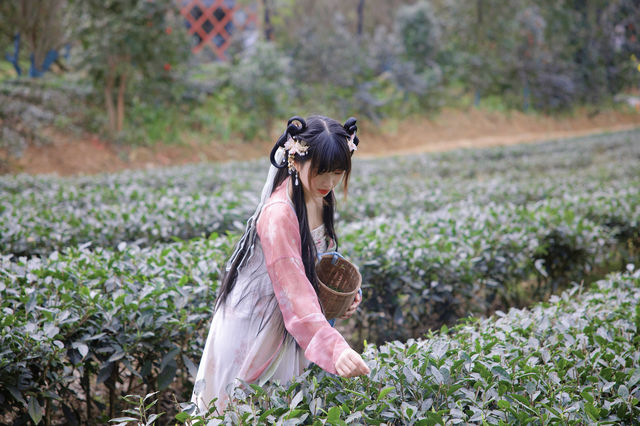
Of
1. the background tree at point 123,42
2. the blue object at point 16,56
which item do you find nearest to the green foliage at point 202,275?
the background tree at point 123,42

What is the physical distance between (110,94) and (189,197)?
329 inches

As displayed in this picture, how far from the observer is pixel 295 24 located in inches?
743

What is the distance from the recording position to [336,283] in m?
1.92

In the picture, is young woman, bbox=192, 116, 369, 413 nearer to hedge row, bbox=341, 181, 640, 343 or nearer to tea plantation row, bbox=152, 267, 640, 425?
tea plantation row, bbox=152, 267, 640, 425

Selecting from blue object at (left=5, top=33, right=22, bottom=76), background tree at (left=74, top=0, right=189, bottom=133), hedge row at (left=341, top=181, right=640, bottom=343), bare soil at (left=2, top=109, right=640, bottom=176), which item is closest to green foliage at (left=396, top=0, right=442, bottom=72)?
bare soil at (left=2, top=109, right=640, bottom=176)

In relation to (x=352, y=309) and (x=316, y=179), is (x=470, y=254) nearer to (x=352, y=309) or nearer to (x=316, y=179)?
(x=352, y=309)

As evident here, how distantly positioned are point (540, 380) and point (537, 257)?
250cm

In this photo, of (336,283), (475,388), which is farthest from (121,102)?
(475,388)

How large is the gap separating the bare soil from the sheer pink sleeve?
1019cm

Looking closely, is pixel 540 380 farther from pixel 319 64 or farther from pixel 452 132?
pixel 452 132

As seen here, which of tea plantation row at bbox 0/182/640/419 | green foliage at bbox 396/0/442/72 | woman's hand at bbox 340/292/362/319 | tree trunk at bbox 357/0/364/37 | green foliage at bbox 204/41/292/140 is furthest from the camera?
tree trunk at bbox 357/0/364/37

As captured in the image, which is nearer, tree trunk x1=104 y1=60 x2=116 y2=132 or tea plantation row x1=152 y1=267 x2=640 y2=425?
tea plantation row x1=152 y1=267 x2=640 y2=425

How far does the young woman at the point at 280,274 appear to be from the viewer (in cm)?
161

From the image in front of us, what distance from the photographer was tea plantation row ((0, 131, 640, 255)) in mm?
3879
